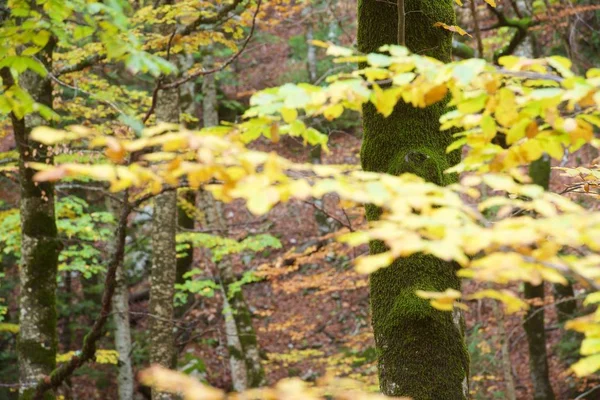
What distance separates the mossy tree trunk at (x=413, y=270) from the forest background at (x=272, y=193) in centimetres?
4

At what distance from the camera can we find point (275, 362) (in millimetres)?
12977

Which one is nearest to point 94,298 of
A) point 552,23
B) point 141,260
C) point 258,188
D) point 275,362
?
point 141,260

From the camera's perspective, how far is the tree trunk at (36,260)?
567cm

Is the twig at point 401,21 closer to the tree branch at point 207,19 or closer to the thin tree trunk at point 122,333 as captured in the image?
the tree branch at point 207,19

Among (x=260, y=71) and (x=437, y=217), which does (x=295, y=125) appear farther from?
(x=260, y=71)

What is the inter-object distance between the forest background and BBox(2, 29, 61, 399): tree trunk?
2 centimetres

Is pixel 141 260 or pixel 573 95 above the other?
pixel 573 95

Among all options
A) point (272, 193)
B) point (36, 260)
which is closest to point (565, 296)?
point (36, 260)

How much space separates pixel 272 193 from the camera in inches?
57.7

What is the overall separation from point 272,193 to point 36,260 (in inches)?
199

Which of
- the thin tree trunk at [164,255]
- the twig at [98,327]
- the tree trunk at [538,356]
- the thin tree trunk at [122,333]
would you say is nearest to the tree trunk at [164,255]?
the thin tree trunk at [164,255]

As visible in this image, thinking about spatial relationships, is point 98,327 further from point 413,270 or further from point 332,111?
point 332,111

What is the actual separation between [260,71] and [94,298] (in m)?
13.0

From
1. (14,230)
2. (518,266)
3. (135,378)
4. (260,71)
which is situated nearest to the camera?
(518,266)
